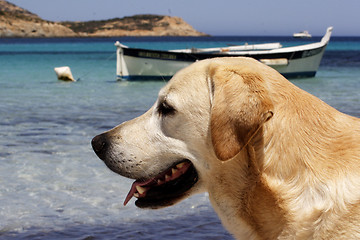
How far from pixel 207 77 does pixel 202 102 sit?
159mm

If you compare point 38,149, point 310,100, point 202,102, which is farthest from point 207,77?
point 38,149

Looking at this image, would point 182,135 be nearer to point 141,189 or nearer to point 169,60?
point 141,189

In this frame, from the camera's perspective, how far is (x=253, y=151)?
107 inches

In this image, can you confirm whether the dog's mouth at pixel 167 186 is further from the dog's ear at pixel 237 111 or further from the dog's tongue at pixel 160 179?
the dog's ear at pixel 237 111

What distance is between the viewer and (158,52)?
23719 millimetres

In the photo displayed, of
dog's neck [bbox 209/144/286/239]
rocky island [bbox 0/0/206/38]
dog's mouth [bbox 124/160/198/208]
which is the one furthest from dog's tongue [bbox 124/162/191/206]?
rocky island [bbox 0/0/206/38]

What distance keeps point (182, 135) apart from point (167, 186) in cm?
40

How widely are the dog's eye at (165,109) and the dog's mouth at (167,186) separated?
1.06 feet

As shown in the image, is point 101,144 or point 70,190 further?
point 70,190

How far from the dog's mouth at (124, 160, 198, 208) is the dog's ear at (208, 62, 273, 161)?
47 cm

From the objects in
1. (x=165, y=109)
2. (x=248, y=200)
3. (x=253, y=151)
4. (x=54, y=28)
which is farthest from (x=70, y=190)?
(x=54, y=28)

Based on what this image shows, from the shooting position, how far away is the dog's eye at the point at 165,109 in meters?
3.11

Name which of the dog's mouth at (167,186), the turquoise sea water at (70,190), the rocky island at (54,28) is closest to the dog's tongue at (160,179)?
the dog's mouth at (167,186)

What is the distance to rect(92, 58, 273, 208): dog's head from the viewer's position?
2746 millimetres
